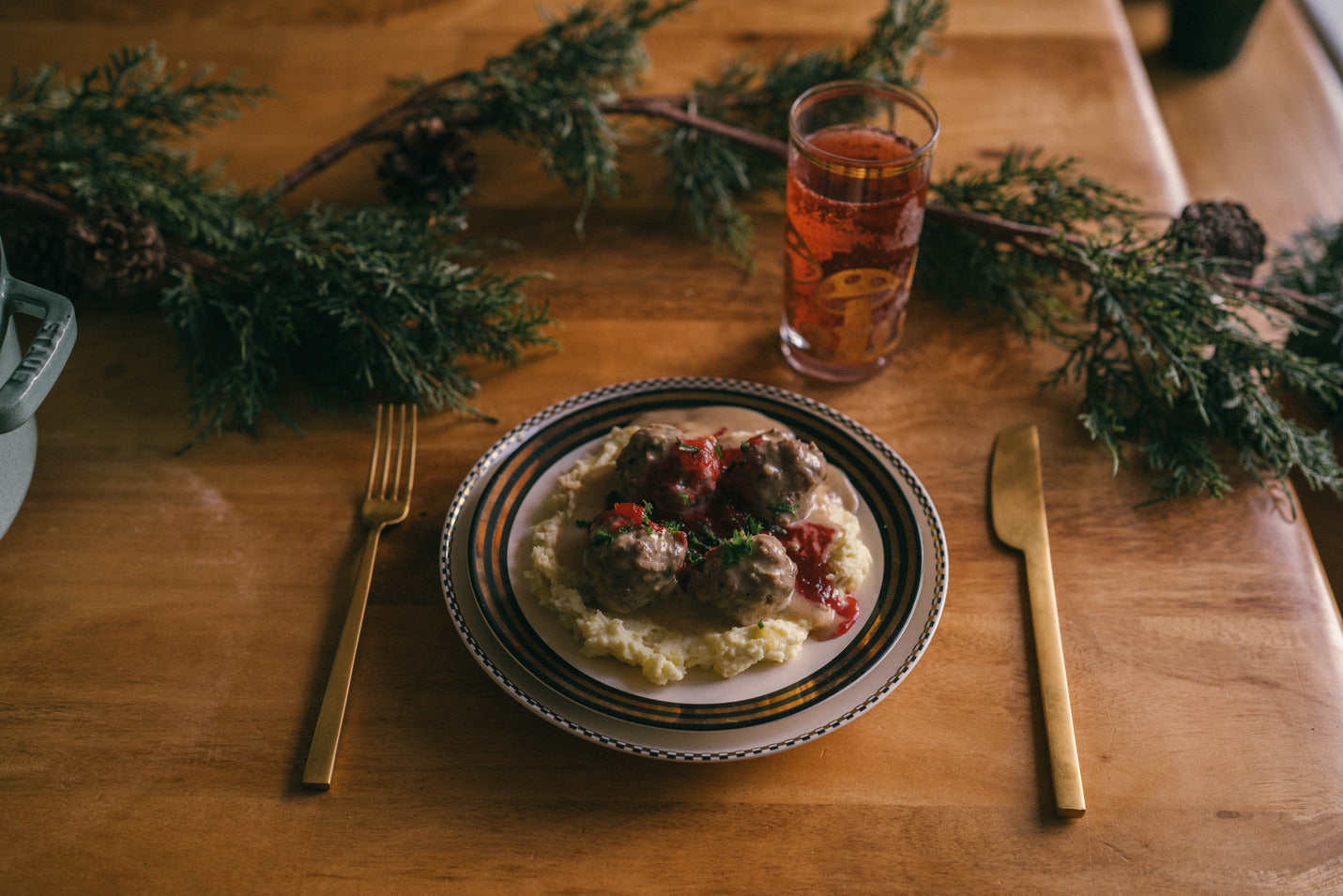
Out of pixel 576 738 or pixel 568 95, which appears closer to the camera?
pixel 576 738

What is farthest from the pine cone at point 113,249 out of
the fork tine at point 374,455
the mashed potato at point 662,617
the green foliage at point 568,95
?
the mashed potato at point 662,617

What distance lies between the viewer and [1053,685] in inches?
62.4

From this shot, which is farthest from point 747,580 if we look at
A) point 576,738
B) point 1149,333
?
point 1149,333

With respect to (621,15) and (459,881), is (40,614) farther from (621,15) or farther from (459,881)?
(621,15)

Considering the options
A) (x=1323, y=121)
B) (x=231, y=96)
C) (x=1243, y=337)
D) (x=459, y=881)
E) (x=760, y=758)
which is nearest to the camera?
(x=459, y=881)

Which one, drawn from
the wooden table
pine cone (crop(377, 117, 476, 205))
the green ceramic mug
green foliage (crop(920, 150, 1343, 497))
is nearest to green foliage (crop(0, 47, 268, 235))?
the wooden table

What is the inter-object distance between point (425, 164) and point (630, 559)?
4.62 ft

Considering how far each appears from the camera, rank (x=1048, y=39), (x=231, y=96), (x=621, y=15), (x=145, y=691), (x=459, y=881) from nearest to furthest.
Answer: (x=459, y=881) → (x=145, y=691) → (x=621, y=15) → (x=231, y=96) → (x=1048, y=39)

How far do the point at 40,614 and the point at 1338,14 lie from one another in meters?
4.91

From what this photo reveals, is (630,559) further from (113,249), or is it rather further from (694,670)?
(113,249)

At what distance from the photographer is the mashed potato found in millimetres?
1467

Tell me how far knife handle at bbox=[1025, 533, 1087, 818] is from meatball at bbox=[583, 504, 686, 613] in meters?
0.63

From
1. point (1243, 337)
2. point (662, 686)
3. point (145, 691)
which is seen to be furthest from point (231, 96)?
point (1243, 337)

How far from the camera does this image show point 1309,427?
6.72 feet
